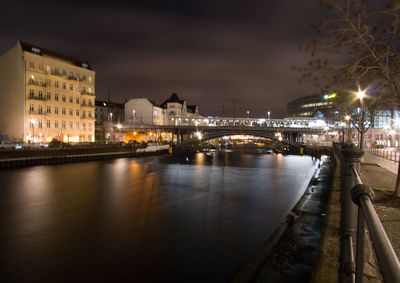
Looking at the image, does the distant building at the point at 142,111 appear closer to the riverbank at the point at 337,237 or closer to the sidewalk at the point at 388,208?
the sidewalk at the point at 388,208

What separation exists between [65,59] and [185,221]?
230ft

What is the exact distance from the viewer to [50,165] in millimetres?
52438

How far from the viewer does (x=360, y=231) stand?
2.74 meters

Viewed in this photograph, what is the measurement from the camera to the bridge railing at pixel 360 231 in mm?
1672

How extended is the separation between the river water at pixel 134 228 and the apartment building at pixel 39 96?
3385 centimetres

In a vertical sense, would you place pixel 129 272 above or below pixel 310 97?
below

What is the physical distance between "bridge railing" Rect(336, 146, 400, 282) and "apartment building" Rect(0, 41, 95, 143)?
6765 cm

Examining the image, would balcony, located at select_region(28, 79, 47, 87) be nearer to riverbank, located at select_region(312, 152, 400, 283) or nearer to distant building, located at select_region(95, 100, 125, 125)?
distant building, located at select_region(95, 100, 125, 125)

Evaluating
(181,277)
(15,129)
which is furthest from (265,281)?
(15,129)

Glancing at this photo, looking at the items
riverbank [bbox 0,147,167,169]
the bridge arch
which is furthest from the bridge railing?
the bridge arch

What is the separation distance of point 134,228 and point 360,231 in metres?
17.1

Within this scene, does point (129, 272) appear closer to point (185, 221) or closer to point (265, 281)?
point (265, 281)

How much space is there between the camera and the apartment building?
217 feet

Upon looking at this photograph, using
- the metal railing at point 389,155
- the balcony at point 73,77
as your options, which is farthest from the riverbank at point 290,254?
the balcony at point 73,77
